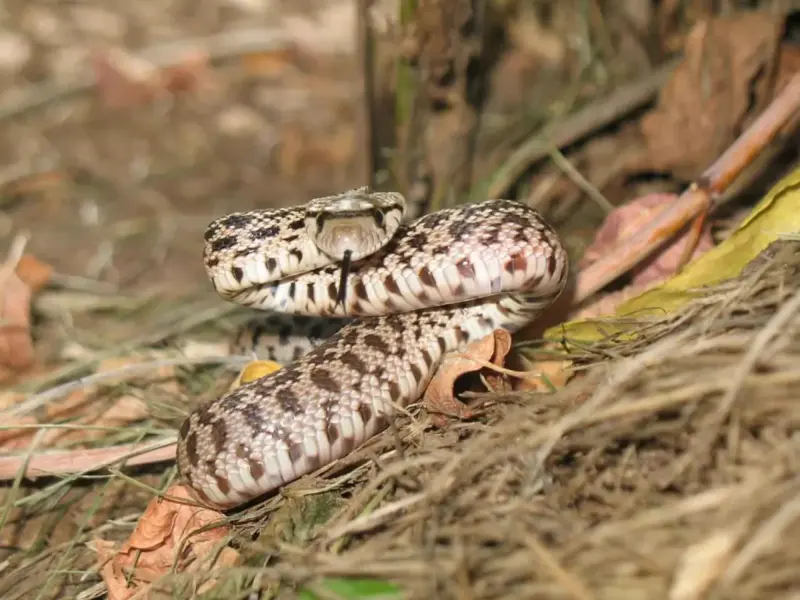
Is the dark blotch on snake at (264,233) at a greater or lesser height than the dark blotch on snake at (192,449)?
greater

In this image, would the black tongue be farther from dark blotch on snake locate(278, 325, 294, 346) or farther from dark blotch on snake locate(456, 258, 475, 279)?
Answer: dark blotch on snake locate(278, 325, 294, 346)

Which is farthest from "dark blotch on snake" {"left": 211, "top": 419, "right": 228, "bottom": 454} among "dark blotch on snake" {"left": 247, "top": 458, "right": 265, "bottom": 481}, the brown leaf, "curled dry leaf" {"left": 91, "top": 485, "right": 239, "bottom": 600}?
the brown leaf

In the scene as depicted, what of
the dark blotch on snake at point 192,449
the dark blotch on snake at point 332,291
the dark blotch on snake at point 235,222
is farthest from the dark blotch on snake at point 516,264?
the dark blotch on snake at point 192,449

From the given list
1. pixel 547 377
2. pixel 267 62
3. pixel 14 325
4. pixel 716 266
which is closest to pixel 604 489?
pixel 547 377

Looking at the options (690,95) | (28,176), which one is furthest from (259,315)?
(28,176)

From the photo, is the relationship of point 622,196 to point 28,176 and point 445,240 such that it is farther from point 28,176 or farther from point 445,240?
point 28,176

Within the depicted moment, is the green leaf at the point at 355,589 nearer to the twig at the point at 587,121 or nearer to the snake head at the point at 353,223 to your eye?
the snake head at the point at 353,223

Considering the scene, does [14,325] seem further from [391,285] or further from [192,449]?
[391,285]
